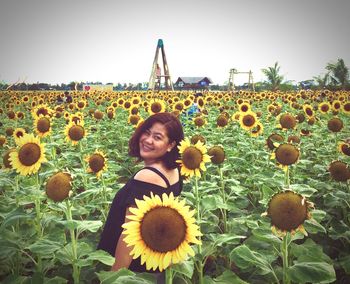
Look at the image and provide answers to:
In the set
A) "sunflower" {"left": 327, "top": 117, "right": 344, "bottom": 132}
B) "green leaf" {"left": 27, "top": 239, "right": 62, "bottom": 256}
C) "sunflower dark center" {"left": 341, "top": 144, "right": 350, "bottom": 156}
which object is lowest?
"green leaf" {"left": 27, "top": 239, "right": 62, "bottom": 256}

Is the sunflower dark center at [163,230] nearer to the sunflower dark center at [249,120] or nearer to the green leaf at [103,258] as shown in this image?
the green leaf at [103,258]

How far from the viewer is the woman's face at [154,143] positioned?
3.14 metres

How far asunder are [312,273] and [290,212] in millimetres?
366

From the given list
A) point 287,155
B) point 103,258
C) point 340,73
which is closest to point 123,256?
point 103,258

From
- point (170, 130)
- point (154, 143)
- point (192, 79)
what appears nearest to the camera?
point (154, 143)

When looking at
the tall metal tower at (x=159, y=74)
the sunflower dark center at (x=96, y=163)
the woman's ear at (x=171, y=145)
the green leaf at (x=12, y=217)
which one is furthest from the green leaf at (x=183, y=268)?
the tall metal tower at (x=159, y=74)

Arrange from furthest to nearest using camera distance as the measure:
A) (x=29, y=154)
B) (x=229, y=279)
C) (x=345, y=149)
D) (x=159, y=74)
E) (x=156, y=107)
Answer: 1. (x=159, y=74)
2. (x=156, y=107)
3. (x=345, y=149)
4. (x=29, y=154)
5. (x=229, y=279)

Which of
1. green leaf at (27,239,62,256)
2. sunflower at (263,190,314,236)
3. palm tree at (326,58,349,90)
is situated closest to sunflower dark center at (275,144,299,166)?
sunflower at (263,190,314,236)

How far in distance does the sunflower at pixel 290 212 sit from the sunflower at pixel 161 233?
0.63m

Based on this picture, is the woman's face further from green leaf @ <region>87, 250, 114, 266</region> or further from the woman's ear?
green leaf @ <region>87, 250, 114, 266</region>

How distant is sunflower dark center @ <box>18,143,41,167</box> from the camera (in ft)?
9.80

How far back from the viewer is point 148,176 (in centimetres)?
273

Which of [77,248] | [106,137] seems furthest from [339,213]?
[106,137]

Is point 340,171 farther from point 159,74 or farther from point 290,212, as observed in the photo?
point 159,74
